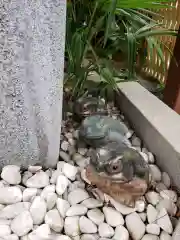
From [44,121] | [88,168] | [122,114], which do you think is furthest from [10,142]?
[122,114]

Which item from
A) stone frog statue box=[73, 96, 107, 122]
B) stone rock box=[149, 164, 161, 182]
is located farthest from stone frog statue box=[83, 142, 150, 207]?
stone frog statue box=[73, 96, 107, 122]

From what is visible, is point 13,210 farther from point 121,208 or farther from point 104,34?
point 104,34

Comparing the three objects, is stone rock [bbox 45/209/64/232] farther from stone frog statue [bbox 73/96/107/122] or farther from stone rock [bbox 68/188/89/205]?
stone frog statue [bbox 73/96/107/122]

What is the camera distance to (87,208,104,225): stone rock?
626 mm

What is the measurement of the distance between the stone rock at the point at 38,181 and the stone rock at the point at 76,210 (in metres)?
0.10

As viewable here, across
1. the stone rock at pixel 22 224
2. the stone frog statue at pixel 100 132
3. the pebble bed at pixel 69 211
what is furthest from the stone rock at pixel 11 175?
the stone frog statue at pixel 100 132

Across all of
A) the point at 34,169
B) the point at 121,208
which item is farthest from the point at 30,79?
the point at 121,208

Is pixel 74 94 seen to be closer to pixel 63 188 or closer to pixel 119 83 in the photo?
pixel 119 83

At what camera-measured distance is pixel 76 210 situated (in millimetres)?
641

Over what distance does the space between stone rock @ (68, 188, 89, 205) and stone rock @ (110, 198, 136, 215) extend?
Result: 67 millimetres

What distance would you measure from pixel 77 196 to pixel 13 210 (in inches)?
5.9

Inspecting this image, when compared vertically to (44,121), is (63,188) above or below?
below

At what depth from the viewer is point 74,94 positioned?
3.35 feet

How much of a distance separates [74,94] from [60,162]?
1.05 ft
